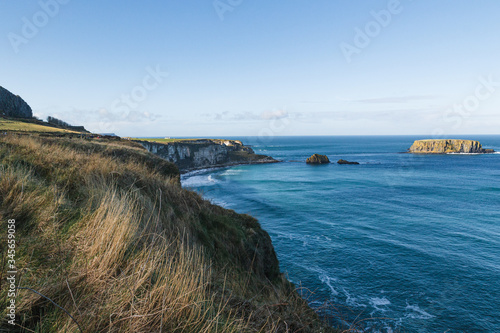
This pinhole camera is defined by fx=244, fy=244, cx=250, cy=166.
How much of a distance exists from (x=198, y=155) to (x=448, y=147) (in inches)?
5746

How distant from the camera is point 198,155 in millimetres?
99625

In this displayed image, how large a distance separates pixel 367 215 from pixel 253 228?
26.2 meters

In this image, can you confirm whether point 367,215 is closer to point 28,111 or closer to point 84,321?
point 84,321

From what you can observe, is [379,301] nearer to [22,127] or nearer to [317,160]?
[22,127]

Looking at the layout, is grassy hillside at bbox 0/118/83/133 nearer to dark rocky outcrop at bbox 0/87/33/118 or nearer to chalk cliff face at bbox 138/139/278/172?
dark rocky outcrop at bbox 0/87/33/118

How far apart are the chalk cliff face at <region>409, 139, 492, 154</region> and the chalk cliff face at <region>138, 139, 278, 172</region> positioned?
101 meters

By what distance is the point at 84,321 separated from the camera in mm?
2008

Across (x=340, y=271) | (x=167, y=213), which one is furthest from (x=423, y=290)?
(x=167, y=213)

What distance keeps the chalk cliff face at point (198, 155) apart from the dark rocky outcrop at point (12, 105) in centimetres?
3044

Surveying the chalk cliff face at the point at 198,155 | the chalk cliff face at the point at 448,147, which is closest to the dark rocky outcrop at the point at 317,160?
the chalk cliff face at the point at 198,155

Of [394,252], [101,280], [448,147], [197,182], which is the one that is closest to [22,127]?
[197,182]

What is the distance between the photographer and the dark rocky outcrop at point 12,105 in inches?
2346

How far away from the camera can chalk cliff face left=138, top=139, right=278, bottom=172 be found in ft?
273

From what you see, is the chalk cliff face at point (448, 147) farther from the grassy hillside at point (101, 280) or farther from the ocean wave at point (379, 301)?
the grassy hillside at point (101, 280)
